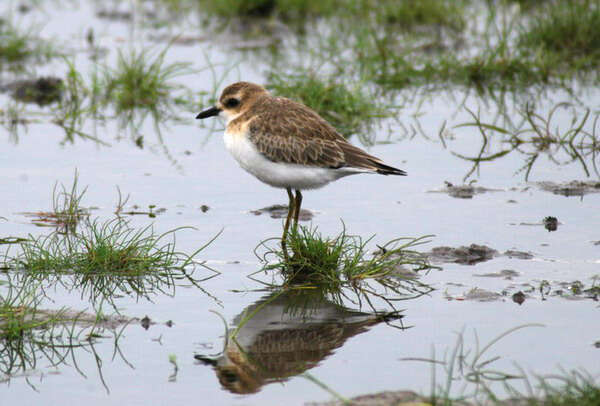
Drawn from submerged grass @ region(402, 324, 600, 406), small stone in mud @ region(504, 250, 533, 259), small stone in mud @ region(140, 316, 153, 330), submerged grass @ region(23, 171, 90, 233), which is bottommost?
submerged grass @ region(402, 324, 600, 406)

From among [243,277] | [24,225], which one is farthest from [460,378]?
[24,225]

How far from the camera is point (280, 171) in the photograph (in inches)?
343

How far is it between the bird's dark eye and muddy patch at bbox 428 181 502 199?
2.38 m

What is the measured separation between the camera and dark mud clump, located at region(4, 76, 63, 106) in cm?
1394

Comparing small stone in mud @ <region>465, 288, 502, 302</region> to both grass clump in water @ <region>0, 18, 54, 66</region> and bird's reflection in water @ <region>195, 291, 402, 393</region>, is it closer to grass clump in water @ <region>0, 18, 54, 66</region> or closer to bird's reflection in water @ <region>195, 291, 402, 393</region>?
bird's reflection in water @ <region>195, 291, 402, 393</region>

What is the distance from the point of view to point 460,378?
6.16m

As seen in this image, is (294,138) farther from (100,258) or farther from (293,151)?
(100,258)

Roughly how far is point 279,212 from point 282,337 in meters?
3.13

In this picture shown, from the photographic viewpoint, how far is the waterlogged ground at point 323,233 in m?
6.35

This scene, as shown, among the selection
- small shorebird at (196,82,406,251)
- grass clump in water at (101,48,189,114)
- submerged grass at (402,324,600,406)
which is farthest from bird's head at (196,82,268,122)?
grass clump in water at (101,48,189,114)

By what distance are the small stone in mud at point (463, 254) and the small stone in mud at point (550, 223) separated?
34.0 inches

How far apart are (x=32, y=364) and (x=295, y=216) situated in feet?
10.1

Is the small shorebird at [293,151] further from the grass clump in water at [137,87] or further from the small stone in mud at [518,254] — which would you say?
the grass clump in water at [137,87]

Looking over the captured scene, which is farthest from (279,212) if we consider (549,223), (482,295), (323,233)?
(482,295)
